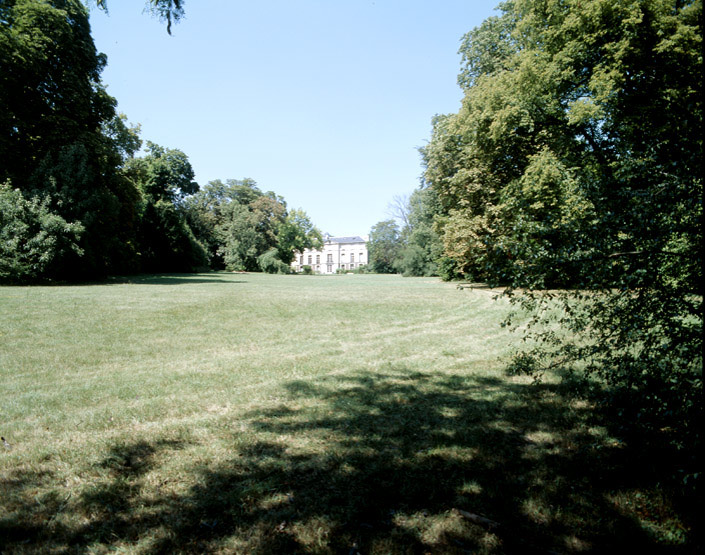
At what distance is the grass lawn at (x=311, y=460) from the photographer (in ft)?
7.65

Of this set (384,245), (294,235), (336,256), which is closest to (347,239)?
(336,256)

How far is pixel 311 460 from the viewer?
3250mm

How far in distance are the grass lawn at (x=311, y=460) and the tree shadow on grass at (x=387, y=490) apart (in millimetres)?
15

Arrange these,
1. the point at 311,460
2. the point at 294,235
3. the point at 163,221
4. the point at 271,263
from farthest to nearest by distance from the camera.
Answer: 1. the point at 294,235
2. the point at 271,263
3. the point at 163,221
4. the point at 311,460

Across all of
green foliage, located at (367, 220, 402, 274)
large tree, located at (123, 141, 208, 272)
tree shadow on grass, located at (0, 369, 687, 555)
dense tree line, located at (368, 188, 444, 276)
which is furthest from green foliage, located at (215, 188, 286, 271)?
tree shadow on grass, located at (0, 369, 687, 555)

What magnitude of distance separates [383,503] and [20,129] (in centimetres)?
2763

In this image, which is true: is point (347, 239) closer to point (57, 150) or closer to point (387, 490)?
point (57, 150)

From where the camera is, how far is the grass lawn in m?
2.33

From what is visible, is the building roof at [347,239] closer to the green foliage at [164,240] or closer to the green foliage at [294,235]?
the green foliage at [294,235]

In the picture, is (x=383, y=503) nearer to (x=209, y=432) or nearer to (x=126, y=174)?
(x=209, y=432)

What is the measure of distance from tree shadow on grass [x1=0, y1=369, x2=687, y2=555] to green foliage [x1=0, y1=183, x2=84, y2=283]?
18703 millimetres

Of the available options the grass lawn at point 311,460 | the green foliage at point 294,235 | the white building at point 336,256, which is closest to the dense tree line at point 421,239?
the green foliage at point 294,235

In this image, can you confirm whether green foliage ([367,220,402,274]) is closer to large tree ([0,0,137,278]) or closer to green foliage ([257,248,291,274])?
green foliage ([257,248,291,274])

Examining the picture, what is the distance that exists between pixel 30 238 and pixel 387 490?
2149 centimetres
